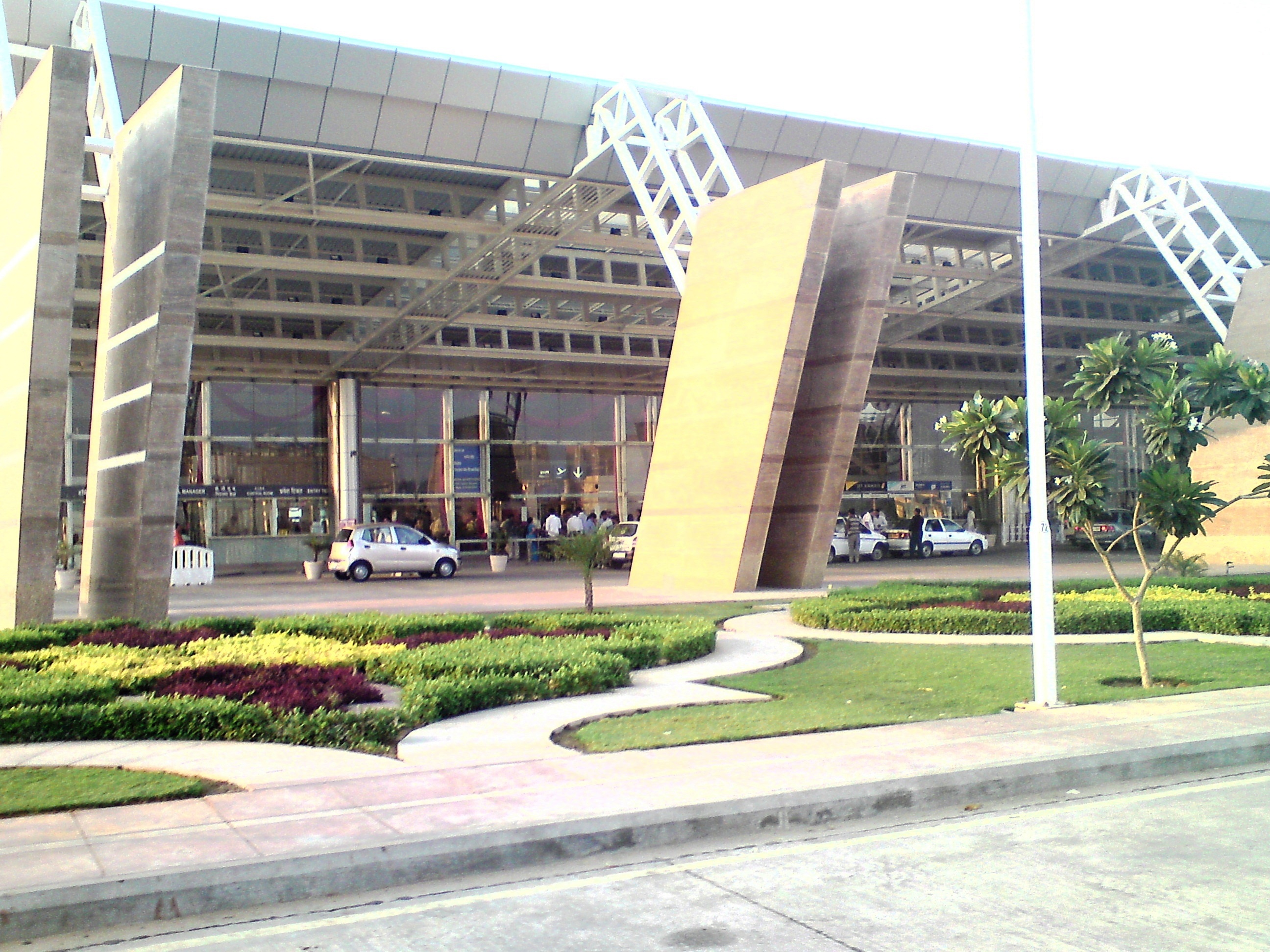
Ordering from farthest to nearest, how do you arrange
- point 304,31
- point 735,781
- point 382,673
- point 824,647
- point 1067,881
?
point 304,31 → point 824,647 → point 382,673 → point 735,781 → point 1067,881

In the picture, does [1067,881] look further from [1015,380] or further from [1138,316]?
[1015,380]

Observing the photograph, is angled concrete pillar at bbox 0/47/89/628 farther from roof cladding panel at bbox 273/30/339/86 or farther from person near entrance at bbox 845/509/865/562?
person near entrance at bbox 845/509/865/562

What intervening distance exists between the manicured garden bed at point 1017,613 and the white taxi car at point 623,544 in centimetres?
1677

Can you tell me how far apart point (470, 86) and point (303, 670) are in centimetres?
1722

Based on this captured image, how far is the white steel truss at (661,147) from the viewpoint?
24219 mm

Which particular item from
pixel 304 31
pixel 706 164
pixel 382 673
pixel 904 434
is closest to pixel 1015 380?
pixel 904 434

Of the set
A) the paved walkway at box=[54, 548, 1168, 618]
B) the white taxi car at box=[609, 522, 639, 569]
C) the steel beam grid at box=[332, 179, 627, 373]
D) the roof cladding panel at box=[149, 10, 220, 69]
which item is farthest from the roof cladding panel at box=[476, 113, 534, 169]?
the white taxi car at box=[609, 522, 639, 569]

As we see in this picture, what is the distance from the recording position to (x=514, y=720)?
943 cm

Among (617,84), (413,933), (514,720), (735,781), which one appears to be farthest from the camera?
(617,84)

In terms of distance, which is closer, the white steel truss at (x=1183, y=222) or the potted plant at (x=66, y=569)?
the white steel truss at (x=1183, y=222)

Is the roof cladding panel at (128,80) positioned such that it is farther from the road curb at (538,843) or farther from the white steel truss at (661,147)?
the road curb at (538,843)

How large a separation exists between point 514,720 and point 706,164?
2189 cm

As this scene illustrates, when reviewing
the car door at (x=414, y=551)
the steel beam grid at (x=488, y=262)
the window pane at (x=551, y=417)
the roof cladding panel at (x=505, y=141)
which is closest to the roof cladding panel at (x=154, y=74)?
the roof cladding panel at (x=505, y=141)

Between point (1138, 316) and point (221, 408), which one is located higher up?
point (1138, 316)
